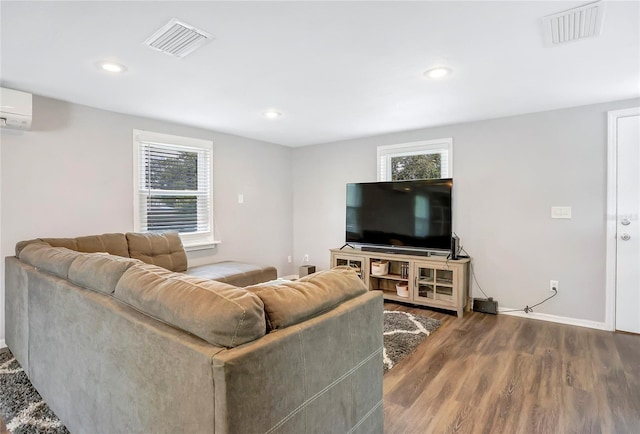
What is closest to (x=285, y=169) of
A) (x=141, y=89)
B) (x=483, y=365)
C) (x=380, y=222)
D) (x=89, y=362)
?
(x=380, y=222)

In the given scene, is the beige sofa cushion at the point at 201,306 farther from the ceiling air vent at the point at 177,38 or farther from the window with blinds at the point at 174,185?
the window with blinds at the point at 174,185

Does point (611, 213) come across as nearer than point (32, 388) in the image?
No

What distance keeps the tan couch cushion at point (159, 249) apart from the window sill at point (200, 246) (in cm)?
35

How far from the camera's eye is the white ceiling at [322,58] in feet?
5.62

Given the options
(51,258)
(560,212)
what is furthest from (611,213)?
(51,258)

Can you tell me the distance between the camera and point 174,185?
3943mm

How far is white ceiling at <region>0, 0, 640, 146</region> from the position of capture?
5.62ft

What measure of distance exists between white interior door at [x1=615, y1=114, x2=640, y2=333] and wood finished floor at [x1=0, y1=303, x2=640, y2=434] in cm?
25

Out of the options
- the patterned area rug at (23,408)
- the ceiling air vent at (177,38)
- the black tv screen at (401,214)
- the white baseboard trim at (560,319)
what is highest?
the ceiling air vent at (177,38)

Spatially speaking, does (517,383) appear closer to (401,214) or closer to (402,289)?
(402,289)

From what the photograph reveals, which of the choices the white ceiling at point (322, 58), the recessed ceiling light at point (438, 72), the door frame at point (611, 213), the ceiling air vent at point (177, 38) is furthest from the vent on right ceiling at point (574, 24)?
the ceiling air vent at point (177, 38)

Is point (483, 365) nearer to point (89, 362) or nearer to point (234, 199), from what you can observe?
point (89, 362)

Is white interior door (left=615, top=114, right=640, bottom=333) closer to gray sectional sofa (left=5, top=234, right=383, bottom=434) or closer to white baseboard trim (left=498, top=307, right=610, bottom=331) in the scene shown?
white baseboard trim (left=498, top=307, right=610, bottom=331)

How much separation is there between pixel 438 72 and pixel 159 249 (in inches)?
118
